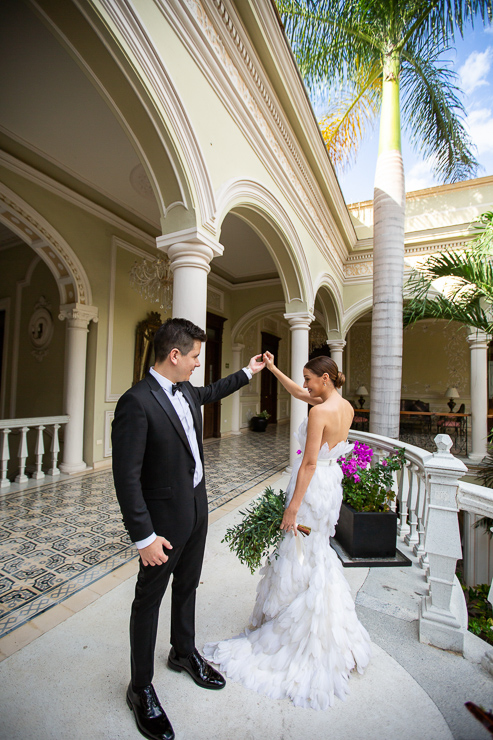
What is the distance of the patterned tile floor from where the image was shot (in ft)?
8.00

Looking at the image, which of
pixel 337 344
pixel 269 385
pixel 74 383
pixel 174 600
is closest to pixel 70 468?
pixel 74 383

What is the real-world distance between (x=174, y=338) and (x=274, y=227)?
3.72 metres

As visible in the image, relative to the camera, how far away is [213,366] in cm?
966

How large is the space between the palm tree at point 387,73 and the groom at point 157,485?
3307 mm

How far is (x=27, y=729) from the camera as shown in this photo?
1.44m

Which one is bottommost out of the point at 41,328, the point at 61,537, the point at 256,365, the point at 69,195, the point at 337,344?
the point at 61,537

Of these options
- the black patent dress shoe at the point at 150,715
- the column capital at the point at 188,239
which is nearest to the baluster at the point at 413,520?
the black patent dress shoe at the point at 150,715

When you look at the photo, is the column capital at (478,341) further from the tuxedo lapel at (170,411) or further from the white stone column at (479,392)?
the tuxedo lapel at (170,411)

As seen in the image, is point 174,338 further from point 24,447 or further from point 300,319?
point 24,447

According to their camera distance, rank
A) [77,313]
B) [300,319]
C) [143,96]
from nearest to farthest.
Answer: [143,96], [77,313], [300,319]

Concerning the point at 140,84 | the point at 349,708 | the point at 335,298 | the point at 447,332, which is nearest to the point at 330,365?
the point at 349,708

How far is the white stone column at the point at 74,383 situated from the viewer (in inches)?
220

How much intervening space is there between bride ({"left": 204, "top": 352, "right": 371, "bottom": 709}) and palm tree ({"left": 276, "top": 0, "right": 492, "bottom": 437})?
2668mm

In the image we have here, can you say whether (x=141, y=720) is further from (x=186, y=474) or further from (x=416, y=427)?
(x=416, y=427)
